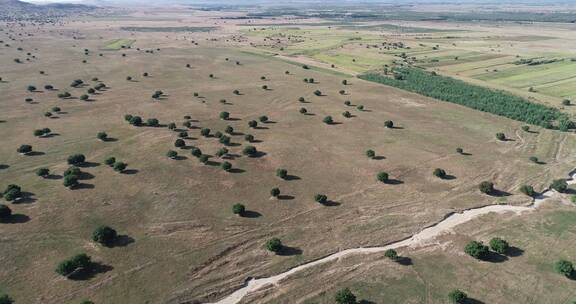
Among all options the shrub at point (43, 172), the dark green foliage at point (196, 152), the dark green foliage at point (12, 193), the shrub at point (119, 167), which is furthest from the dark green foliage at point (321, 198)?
the shrub at point (43, 172)

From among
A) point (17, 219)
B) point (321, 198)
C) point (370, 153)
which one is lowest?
point (17, 219)

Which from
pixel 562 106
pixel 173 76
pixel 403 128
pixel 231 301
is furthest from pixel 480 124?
pixel 173 76

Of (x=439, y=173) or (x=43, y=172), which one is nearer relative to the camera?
(x=43, y=172)

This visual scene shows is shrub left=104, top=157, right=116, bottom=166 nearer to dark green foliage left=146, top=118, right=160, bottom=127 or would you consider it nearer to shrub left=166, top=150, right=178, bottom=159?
shrub left=166, top=150, right=178, bottom=159

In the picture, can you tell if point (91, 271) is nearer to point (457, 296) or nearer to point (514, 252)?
point (457, 296)

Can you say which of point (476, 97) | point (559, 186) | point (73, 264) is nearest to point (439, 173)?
point (559, 186)

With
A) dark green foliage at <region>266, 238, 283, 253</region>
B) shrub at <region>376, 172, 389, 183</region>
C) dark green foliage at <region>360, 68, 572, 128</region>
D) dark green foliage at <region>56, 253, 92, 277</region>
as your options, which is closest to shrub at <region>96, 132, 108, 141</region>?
dark green foliage at <region>56, 253, 92, 277</region>
